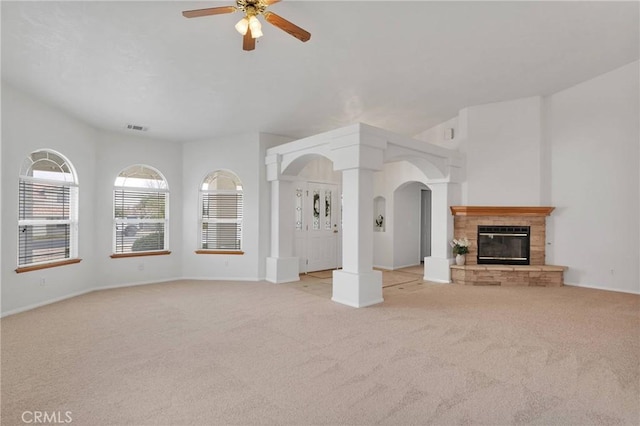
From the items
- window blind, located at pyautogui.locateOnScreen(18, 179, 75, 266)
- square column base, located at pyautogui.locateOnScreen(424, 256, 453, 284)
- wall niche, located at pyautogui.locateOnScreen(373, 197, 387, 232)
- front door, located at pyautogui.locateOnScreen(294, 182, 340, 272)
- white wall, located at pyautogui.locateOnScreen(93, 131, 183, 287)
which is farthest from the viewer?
wall niche, located at pyautogui.locateOnScreen(373, 197, 387, 232)

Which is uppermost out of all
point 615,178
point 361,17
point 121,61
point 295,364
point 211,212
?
point 361,17

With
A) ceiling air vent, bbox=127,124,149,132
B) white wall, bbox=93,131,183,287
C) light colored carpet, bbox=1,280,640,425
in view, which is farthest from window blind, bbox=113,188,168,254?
light colored carpet, bbox=1,280,640,425

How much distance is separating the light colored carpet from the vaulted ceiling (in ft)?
9.54

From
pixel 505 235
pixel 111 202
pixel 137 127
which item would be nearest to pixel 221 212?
pixel 111 202

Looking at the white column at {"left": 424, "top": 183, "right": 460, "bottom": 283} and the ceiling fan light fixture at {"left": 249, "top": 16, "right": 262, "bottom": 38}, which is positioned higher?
the ceiling fan light fixture at {"left": 249, "top": 16, "right": 262, "bottom": 38}

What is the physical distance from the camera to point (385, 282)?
6766 millimetres

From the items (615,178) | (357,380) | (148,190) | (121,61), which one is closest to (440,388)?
(357,380)

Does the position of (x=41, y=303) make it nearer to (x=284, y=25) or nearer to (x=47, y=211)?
(x=47, y=211)

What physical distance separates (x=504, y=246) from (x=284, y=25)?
232 inches

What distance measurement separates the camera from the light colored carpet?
2363 millimetres

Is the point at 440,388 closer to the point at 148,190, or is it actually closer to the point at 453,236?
the point at 453,236

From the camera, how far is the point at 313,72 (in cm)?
473

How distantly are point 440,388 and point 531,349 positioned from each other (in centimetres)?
132

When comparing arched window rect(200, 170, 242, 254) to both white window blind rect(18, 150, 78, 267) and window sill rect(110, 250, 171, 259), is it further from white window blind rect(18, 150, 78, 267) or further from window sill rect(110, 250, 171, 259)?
white window blind rect(18, 150, 78, 267)
